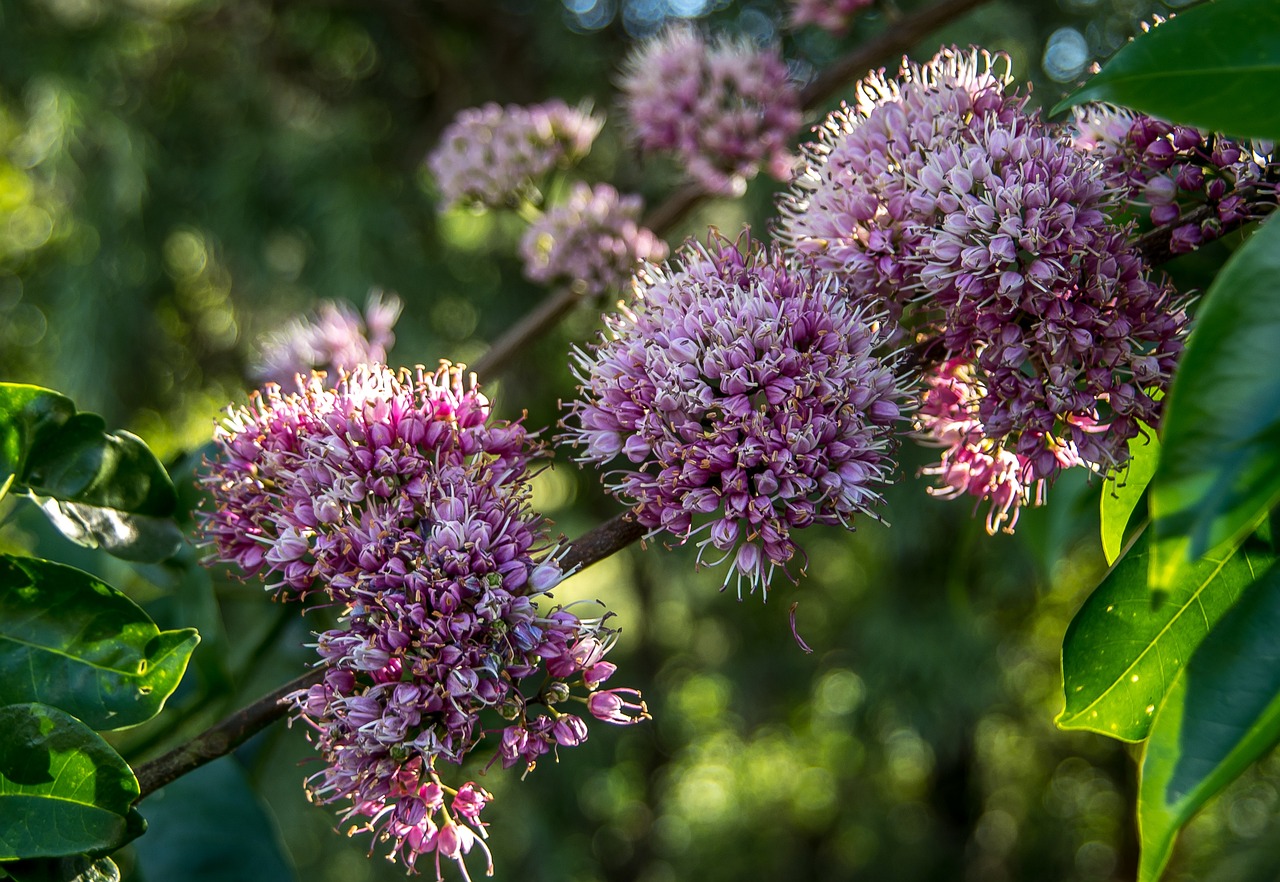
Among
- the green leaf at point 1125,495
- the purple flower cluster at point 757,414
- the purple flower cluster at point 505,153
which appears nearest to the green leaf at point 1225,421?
the purple flower cluster at point 757,414

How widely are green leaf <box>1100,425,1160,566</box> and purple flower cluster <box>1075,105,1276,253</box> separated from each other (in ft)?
0.49

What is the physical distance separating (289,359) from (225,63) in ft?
7.78

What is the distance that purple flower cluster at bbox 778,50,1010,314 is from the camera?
736mm

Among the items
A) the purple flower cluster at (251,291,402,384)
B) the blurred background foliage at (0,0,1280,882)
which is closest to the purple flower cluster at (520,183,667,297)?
the purple flower cluster at (251,291,402,384)

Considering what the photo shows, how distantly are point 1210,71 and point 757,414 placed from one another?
1.03 ft

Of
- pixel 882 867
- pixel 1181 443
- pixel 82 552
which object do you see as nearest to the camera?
pixel 1181 443

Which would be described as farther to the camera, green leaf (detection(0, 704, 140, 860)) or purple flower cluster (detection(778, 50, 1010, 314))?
purple flower cluster (detection(778, 50, 1010, 314))

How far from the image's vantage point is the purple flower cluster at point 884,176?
0.74 meters

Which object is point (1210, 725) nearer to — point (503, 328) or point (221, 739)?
point (221, 739)

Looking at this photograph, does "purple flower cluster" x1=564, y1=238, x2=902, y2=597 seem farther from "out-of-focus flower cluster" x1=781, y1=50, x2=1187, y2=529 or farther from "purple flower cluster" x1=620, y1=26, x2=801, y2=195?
"purple flower cluster" x1=620, y1=26, x2=801, y2=195

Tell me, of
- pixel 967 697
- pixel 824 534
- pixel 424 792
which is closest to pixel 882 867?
pixel 967 697

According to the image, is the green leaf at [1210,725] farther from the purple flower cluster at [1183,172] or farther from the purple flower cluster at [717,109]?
the purple flower cluster at [717,109]

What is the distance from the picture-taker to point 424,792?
0.67 m

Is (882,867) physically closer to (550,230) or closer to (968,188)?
(550,230)
